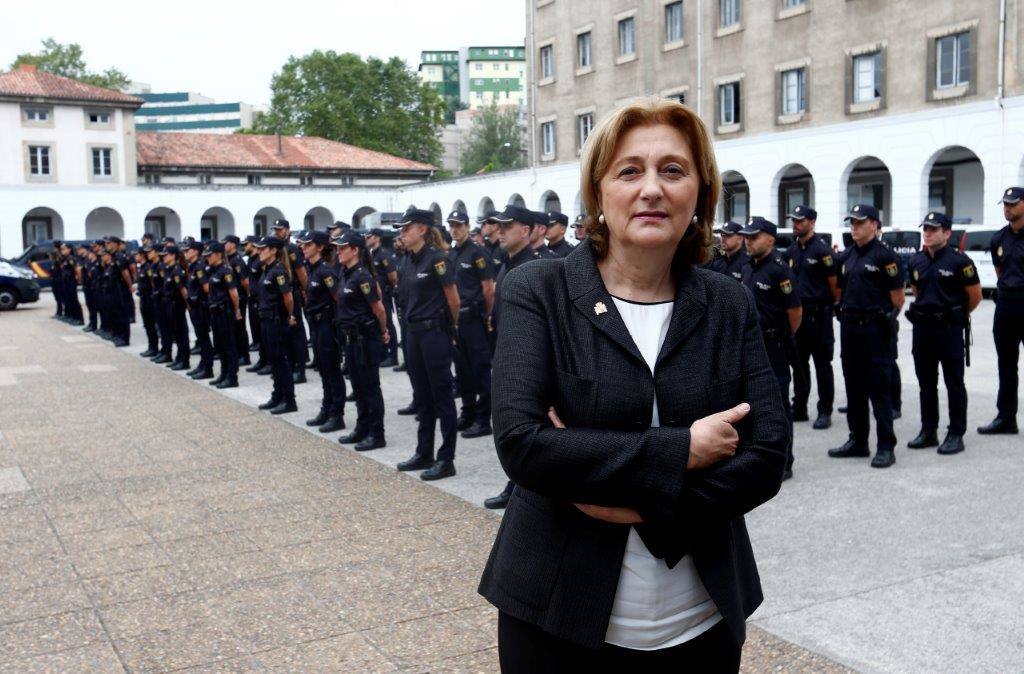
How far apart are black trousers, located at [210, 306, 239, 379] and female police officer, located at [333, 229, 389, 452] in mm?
4496

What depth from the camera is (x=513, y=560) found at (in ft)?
7.02

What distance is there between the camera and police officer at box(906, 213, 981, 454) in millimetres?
8375

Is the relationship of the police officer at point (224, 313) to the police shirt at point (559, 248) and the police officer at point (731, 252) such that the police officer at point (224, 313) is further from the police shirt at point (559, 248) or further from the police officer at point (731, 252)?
the police officer at point (731, 252)

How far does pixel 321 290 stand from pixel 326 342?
513 millimetres

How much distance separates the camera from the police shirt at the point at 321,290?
33.2ft

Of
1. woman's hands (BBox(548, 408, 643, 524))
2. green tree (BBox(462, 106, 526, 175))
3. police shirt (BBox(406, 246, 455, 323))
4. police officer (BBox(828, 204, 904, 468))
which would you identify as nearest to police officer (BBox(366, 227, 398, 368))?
police shirt (BBox(406, 246, 455, 323))

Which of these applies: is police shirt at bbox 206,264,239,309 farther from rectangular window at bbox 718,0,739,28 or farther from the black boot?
rectangular window at bbox 718,0,739,28

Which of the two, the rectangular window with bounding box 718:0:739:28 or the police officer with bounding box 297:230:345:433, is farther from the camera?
the rectangular window with bounding box 718:0:739:28

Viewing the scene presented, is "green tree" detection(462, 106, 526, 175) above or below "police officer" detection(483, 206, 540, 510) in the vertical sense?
above

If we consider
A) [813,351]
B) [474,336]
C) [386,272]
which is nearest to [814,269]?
[813,351]

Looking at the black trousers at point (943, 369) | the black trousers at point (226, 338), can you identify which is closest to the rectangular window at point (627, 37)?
the black trousers at point (226, 338)

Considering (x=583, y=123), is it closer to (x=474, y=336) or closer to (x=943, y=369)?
(x=474, y=336)

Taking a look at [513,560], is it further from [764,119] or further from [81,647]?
[764,119]

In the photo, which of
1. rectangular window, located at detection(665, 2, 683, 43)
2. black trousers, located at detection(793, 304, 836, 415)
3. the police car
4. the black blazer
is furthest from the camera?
rectangular window, located at detection(665, 2, 683, 43)
